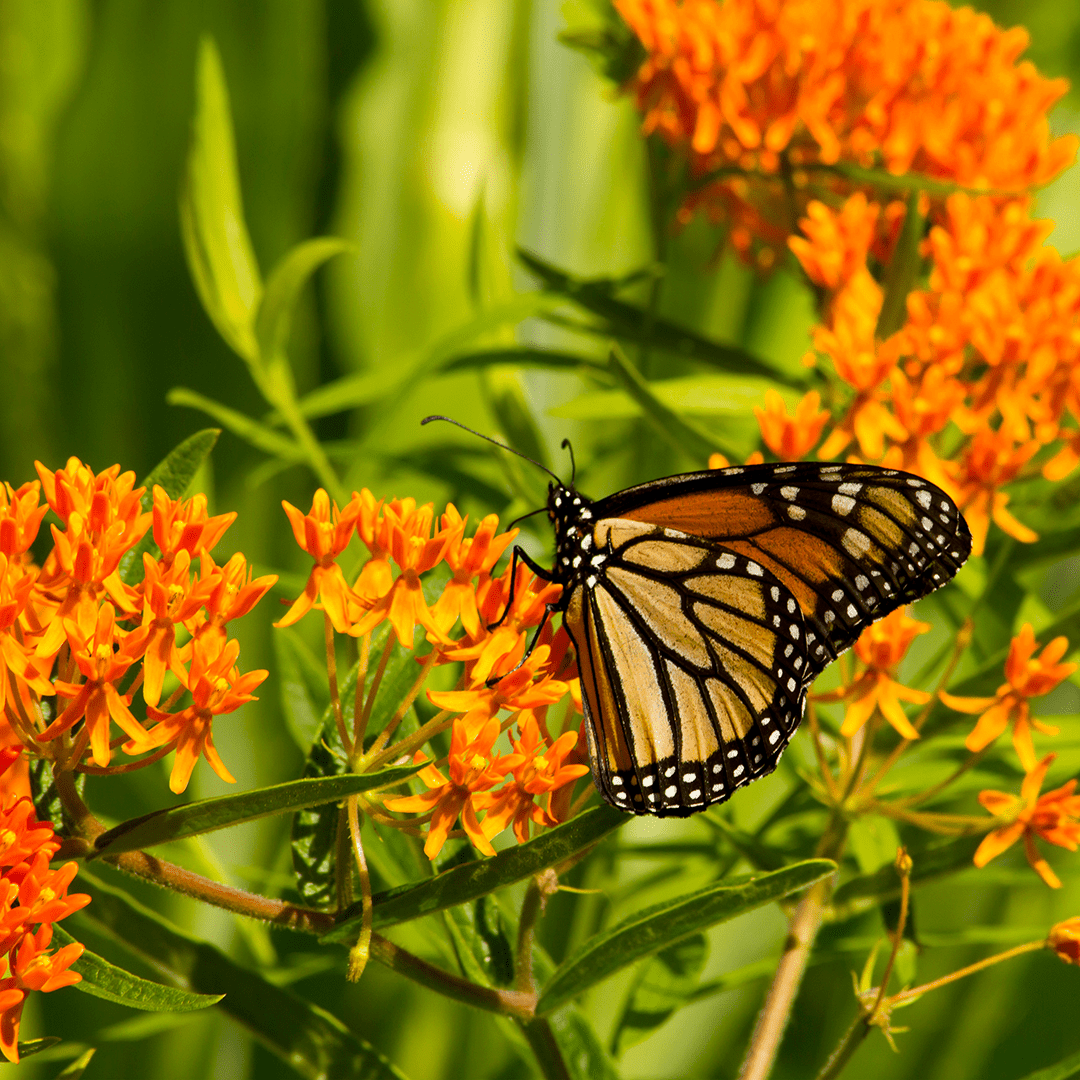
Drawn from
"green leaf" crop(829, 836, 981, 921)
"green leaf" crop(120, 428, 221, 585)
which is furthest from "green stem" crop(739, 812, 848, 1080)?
"green leaf" crop(120, 428, 221, 585)

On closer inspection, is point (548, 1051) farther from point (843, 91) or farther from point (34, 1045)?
point (843, 91)

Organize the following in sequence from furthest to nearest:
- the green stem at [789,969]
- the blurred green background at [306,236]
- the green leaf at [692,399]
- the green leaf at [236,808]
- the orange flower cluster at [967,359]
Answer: the blurred green background at [306,236] → the green leaf at [692,399] → the orange flower cluster at [967,359] → the green stem at [789,969] → the green leaf at [236,808]

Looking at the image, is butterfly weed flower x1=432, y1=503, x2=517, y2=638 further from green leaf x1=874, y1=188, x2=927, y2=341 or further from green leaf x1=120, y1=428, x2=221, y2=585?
green leaf x1=874, y1=188, x2=927, y2=341

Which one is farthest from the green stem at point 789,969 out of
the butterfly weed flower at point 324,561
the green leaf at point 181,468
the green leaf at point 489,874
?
the green leaf at point 181,468

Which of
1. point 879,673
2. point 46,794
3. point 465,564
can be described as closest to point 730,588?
point 879,673

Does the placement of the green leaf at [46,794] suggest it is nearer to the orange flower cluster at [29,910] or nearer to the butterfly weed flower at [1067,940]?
the orange flower cluster at [29,910]
